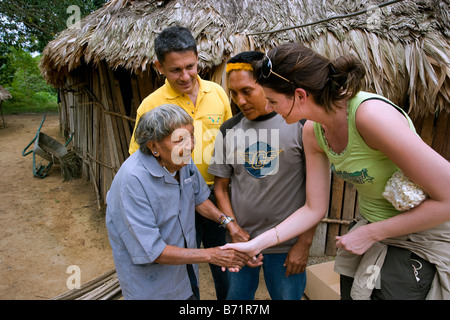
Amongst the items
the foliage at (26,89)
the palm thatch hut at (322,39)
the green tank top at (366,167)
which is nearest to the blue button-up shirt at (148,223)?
the green tank top at (366,167)

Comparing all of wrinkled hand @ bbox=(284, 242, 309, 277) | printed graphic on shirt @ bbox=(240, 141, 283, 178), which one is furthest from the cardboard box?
printed graphic on shirt @ bbox=(240, 141, 283, 178)

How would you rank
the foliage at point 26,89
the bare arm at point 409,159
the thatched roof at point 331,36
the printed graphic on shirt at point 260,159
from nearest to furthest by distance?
the bare arm at point 409,159
the printed graphic on shirt at point 260,159
the thatched roof at point 331,36
the foliage at point 26,89

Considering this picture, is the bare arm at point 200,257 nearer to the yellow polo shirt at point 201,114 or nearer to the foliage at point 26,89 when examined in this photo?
the yellow polo shirt at point 201,114

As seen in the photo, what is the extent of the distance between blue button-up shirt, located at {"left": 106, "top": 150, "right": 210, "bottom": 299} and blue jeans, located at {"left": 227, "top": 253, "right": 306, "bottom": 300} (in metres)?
0.36

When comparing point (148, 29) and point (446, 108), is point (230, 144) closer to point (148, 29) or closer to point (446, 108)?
point (148, 29)

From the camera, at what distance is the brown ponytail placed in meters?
1.27

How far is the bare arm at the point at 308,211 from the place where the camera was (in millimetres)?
1664

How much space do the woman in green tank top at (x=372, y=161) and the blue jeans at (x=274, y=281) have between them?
20.1 inches

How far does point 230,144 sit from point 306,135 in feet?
1.67

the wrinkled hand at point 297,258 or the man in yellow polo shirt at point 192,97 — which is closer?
the wrinkled hand at point 297,258

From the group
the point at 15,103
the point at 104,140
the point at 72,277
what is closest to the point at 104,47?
the point at 104,140

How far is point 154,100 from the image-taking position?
218 centimetres

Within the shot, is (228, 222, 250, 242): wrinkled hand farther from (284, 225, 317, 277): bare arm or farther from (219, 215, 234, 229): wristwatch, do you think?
(284, 225, 317, 277): bare arm

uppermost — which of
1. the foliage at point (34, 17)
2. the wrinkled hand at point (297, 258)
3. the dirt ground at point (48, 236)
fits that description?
the foliage at point (34, 17)
